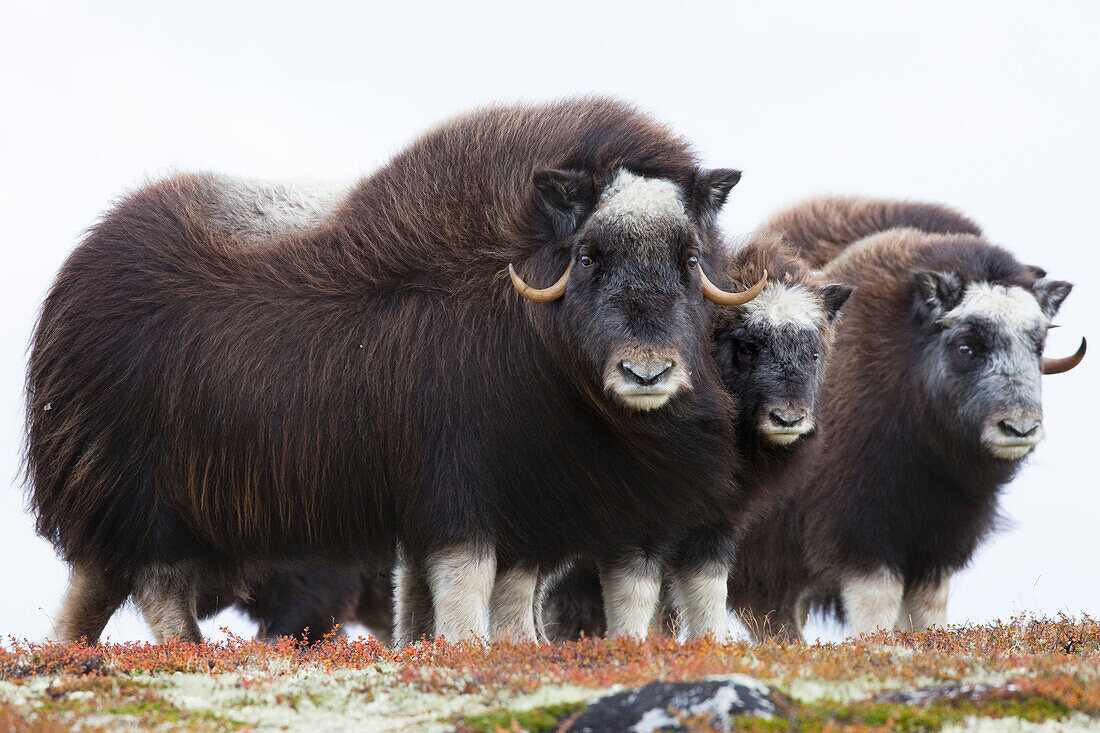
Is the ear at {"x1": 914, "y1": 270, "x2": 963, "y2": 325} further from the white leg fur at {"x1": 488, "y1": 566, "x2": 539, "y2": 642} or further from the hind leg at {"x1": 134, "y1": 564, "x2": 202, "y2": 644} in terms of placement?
the hind leg at {"x1": 134, "y1": 564, "x2": 202, "y2": 644}

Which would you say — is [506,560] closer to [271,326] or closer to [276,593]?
[271,326]

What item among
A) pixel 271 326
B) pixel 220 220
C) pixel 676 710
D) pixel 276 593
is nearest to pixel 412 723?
pixel 676 710

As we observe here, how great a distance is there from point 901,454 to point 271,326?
3.75 metres

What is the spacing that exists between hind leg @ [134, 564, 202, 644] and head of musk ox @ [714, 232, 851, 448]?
8.77 ft

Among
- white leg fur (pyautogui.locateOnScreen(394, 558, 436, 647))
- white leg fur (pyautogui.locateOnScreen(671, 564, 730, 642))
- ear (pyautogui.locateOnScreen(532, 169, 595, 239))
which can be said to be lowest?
white leg fur (pyautogui.locateOnScreen(394, 558, 436, 647))

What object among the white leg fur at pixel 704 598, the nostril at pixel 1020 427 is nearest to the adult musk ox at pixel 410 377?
the white leg fur at pixel 704 598

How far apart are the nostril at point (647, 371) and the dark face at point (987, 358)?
111 inches

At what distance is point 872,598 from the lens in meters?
7.04

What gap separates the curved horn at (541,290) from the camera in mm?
5008

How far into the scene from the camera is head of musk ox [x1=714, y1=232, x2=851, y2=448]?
5625 mm

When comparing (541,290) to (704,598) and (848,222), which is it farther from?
(848,222)

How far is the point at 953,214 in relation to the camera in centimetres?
854

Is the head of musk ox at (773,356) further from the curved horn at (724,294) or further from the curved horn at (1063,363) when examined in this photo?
the curved horn at (1063,363)

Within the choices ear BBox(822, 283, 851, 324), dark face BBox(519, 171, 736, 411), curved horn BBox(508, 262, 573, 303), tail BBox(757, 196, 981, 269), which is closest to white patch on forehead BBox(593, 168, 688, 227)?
dark face BBox(519, 171, 736, 411)
